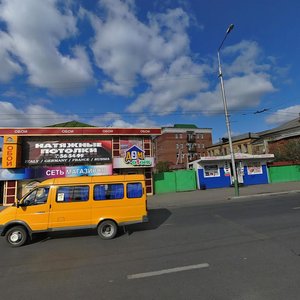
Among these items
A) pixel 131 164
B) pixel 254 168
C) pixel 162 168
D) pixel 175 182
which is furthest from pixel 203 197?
pixel 162 168

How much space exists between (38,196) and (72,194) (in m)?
1.12

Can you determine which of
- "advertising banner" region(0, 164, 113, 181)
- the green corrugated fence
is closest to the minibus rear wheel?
"advertising banner" region(0, 164, 113, 181)

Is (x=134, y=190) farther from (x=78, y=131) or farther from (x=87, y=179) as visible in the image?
(x=78, y=131)

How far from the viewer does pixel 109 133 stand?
944 inches

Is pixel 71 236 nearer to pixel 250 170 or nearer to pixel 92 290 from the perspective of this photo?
pixel 92 290

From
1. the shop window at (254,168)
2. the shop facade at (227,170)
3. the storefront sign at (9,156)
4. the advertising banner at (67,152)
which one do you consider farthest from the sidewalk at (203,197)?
the storefront sign at (9,156)

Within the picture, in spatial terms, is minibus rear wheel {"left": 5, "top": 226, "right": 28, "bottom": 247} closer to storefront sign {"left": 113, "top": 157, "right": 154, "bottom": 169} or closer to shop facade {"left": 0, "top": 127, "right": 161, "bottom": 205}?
shop facade {"left": 0, "top": 127, "right": 161, "bottom": 205}

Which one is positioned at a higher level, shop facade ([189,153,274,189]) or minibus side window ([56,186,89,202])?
shop facade ([189,153,274,189])

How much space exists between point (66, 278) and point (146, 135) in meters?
→ 20.2

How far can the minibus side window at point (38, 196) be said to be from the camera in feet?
Result: 28.5

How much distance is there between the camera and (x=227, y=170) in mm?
27859

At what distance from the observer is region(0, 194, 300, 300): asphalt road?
4551 millimetres

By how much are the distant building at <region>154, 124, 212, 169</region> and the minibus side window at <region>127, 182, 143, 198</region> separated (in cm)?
7599

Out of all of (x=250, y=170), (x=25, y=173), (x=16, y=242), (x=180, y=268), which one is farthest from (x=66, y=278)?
(x=250, y=170)
